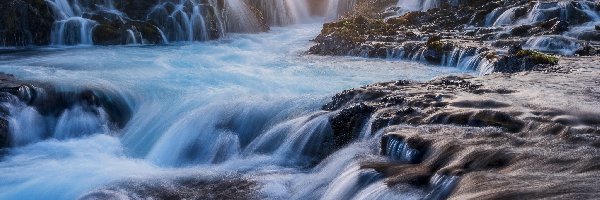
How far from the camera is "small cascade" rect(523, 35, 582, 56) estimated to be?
638 inches

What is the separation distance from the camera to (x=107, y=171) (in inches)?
372

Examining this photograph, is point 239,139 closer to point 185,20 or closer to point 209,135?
point 209,135

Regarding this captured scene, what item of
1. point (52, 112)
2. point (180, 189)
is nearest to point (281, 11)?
point (52, 112)

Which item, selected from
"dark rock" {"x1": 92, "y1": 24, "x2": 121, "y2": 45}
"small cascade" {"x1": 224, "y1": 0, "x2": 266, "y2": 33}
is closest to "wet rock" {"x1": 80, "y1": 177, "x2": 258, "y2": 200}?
"dark rock" {"x1": 92, "y1": 24, "x2": 121, "y2": 45}

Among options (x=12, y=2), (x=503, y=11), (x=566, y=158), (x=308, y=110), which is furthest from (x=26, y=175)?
(x=503, y=11)

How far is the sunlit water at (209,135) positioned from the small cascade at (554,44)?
9.17ft

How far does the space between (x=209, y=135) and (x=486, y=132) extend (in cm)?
531

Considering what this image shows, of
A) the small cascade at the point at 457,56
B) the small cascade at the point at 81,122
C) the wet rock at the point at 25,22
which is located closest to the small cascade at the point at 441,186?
the small cascade at the point at 81,122

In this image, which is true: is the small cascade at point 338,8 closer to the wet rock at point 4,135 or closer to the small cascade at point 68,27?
the small cascade at point 68,27

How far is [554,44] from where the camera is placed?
16656 millimetres

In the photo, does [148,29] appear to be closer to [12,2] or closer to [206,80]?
[12,2]

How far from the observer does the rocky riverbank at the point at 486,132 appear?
569 cm

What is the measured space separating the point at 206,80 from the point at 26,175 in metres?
6.89

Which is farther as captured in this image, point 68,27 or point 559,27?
point 68,27
